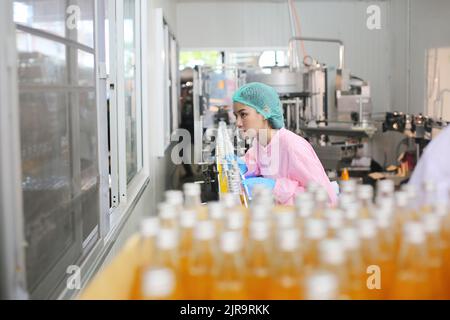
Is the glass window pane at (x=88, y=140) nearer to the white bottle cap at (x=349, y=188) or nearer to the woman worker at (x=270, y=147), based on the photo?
the woman worker at (x=270, y=147)

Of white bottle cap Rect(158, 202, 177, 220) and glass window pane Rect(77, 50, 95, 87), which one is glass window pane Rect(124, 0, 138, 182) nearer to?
glass window pane Rect(77, 50, 95, 87)

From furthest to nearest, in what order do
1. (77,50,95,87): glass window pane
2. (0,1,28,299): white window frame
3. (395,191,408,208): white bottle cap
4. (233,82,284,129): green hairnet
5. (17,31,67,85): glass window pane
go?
1. (233,82,284,129): green hairnet
2. (77,50,95,87): glass window pane
3. (17,31,67,85): glass window pane
4. (0,1,28,299): white window frame
5. (395,191,408,208): white bottle cap

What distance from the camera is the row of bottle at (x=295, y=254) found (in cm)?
78

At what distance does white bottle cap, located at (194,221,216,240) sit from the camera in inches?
31.4

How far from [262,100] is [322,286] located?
156 centimetres

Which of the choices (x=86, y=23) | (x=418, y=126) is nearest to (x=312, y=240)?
(x=86, y=23)

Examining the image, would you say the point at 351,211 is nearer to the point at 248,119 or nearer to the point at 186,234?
→ the point at 186,234

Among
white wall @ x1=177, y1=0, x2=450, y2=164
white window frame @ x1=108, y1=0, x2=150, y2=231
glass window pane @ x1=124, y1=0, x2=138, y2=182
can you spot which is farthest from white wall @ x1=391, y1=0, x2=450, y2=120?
white window frame @ x1=108, y1=0, x2=150, y2=231

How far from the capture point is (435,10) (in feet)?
19.9

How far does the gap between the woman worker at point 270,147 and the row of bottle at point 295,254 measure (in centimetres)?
102

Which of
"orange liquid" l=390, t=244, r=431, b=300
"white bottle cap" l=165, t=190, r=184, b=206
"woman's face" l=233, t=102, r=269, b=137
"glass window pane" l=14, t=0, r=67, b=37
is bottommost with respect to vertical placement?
"orange liquid" l=390, t=244, r=431, b=300

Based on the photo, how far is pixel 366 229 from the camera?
32.2 inches

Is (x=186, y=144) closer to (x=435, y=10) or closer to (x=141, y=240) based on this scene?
(x=435, y=10)

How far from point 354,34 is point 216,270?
731cm
